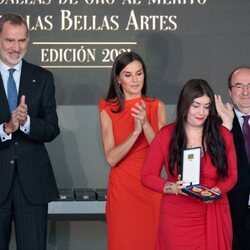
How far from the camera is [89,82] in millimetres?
6211

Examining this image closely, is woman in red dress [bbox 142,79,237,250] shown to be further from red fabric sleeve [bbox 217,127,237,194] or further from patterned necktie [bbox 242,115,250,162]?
patterned necktie [bbox 242,115,250,162]

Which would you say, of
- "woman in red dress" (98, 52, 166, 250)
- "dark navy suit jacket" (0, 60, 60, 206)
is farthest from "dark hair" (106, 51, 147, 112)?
"dark navy suit jacket" (0, 60, 60, 206)

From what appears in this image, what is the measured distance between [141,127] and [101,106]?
0.34 meters

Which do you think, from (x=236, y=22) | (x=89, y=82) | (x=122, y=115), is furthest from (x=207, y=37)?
(x=122, y=115)

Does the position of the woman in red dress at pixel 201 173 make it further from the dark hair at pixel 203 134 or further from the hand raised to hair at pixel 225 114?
the hand raised to hair at pixel 225 114

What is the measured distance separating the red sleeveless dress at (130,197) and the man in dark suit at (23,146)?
0.51 metres

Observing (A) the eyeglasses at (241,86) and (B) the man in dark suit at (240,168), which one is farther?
(A) the eyeglasses at (241,86)

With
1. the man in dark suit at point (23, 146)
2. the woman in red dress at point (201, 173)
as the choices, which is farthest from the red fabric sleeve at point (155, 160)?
the man in dark suit at point (23, 146)

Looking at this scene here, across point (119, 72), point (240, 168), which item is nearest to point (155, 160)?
point (240, 168)

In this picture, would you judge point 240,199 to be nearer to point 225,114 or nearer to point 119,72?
point 225,114

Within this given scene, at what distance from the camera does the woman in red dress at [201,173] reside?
436 cm

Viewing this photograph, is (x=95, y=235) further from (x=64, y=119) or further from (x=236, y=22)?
(x=236, y=22)

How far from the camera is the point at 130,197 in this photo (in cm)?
519

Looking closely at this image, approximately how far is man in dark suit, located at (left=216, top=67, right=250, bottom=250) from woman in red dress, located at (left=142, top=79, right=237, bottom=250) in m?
0.26
